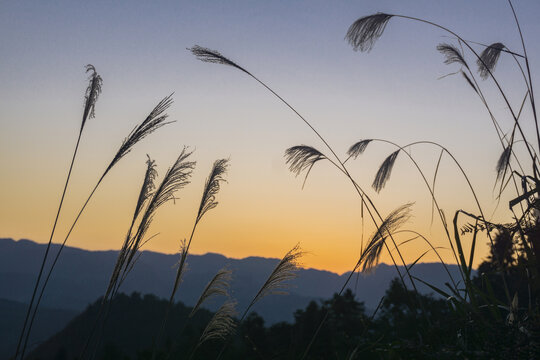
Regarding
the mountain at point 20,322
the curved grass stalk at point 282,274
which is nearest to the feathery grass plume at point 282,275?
the curved grass stalk at point 282,274

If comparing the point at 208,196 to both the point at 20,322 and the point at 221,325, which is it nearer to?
the point at 221,325

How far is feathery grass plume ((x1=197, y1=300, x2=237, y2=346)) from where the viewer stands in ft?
8.97

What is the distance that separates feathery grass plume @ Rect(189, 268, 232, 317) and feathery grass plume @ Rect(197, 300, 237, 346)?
0.09 metres

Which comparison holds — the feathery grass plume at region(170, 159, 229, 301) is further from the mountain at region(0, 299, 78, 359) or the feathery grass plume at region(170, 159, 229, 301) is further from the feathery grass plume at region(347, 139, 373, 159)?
the mountain at region(0, 299, 78, 359)

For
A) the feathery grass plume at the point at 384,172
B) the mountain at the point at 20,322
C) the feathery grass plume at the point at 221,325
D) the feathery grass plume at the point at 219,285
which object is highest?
the feathery grass plume at the point at 384,172

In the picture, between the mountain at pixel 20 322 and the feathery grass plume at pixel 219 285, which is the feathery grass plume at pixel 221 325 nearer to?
the feathery grass plume at pixel 219 285

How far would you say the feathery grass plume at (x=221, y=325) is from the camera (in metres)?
2.73

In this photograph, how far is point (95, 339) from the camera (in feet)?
8.20

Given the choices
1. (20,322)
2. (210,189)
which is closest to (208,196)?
(210,189)

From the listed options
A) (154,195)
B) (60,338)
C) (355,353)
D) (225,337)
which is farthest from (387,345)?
(60,338)

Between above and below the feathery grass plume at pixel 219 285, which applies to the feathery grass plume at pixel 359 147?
above

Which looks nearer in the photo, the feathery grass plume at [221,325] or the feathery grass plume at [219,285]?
the feathery grass plume at [221,325]

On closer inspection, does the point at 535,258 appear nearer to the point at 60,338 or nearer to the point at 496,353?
the point at 496,353

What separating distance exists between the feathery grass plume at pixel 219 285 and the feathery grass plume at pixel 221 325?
89 mm
